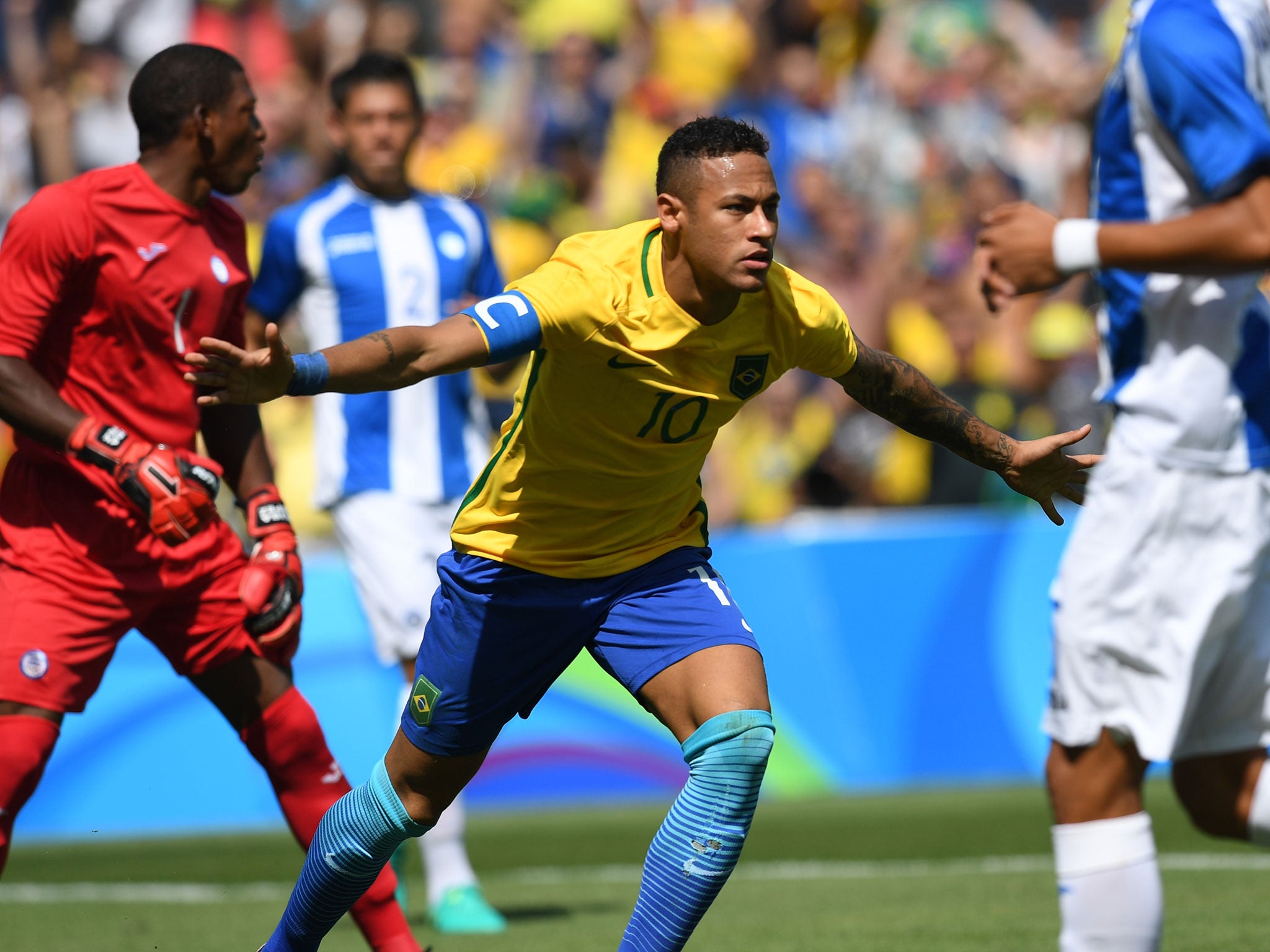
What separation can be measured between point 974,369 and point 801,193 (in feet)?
11.0

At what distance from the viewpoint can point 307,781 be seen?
500 cm

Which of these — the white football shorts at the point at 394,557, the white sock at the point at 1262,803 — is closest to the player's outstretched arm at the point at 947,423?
the white sock at the point at 1262,803

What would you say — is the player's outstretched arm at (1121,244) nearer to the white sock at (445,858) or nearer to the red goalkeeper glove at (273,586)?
the red goalkeeper glove at (273,586)

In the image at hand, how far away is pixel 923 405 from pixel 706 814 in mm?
1242

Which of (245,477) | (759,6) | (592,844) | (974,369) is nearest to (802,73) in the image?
(759,6)

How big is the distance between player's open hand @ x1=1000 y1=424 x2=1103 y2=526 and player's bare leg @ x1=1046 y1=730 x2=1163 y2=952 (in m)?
0.67

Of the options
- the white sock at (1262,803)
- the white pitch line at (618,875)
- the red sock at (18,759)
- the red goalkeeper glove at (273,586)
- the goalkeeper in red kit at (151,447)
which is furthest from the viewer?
the white pitch line at (618,875)

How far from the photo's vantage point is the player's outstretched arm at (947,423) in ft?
14.7

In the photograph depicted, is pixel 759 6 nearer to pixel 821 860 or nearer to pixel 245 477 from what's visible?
pixel 821 860

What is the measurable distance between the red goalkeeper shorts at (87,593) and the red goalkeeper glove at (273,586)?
0.10 metres

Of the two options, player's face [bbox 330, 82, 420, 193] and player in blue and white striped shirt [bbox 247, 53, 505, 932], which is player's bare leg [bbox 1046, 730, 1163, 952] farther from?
player's face [bbox 330, 82, 420, 193]

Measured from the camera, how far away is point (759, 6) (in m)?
15.9

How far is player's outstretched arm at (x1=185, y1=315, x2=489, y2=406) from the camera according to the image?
142 inches

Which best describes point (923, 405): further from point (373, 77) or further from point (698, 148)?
point (373, 77)
